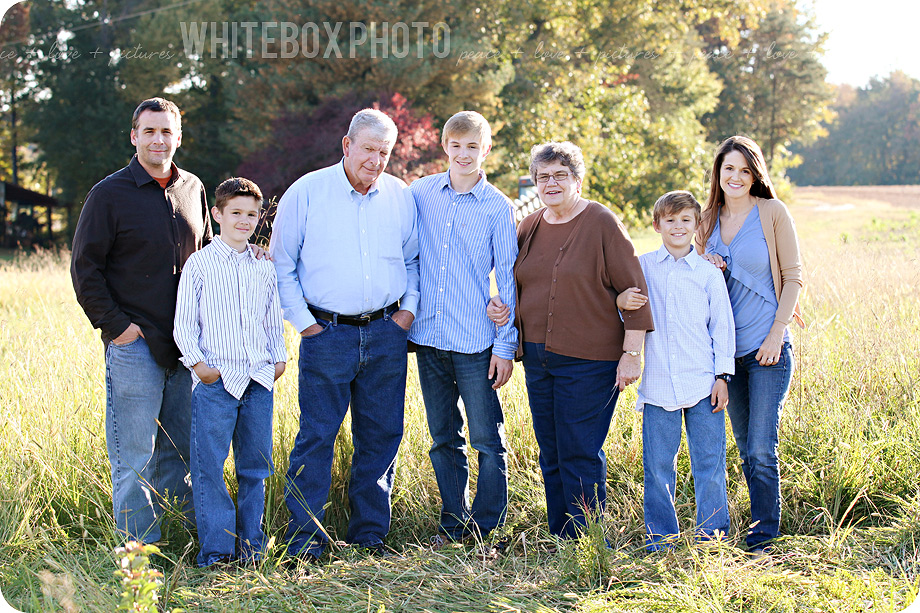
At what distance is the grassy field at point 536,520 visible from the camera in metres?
3.01

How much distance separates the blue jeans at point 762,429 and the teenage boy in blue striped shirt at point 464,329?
46.1 inches

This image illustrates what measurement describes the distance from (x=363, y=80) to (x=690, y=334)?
15777 mm

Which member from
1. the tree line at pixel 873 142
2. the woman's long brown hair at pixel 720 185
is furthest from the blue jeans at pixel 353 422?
the tree line at pixel 873 142

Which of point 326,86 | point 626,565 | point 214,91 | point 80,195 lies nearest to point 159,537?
point 626,565

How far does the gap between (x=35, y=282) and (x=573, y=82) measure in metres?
15.3

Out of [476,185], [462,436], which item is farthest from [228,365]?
[476,185]

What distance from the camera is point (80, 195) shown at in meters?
24.9

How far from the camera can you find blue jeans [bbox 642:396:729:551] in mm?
3473

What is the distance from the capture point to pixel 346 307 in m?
3.59

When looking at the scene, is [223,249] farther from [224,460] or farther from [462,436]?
[462,436]

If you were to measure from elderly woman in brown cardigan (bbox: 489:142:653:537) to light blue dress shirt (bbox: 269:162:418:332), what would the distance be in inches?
24.3

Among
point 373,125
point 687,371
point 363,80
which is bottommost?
point 687,371

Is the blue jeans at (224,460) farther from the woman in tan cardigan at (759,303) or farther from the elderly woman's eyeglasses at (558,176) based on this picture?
the woman in tan cardigan at (759,303)

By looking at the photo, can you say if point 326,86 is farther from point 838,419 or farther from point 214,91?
point 838,419
